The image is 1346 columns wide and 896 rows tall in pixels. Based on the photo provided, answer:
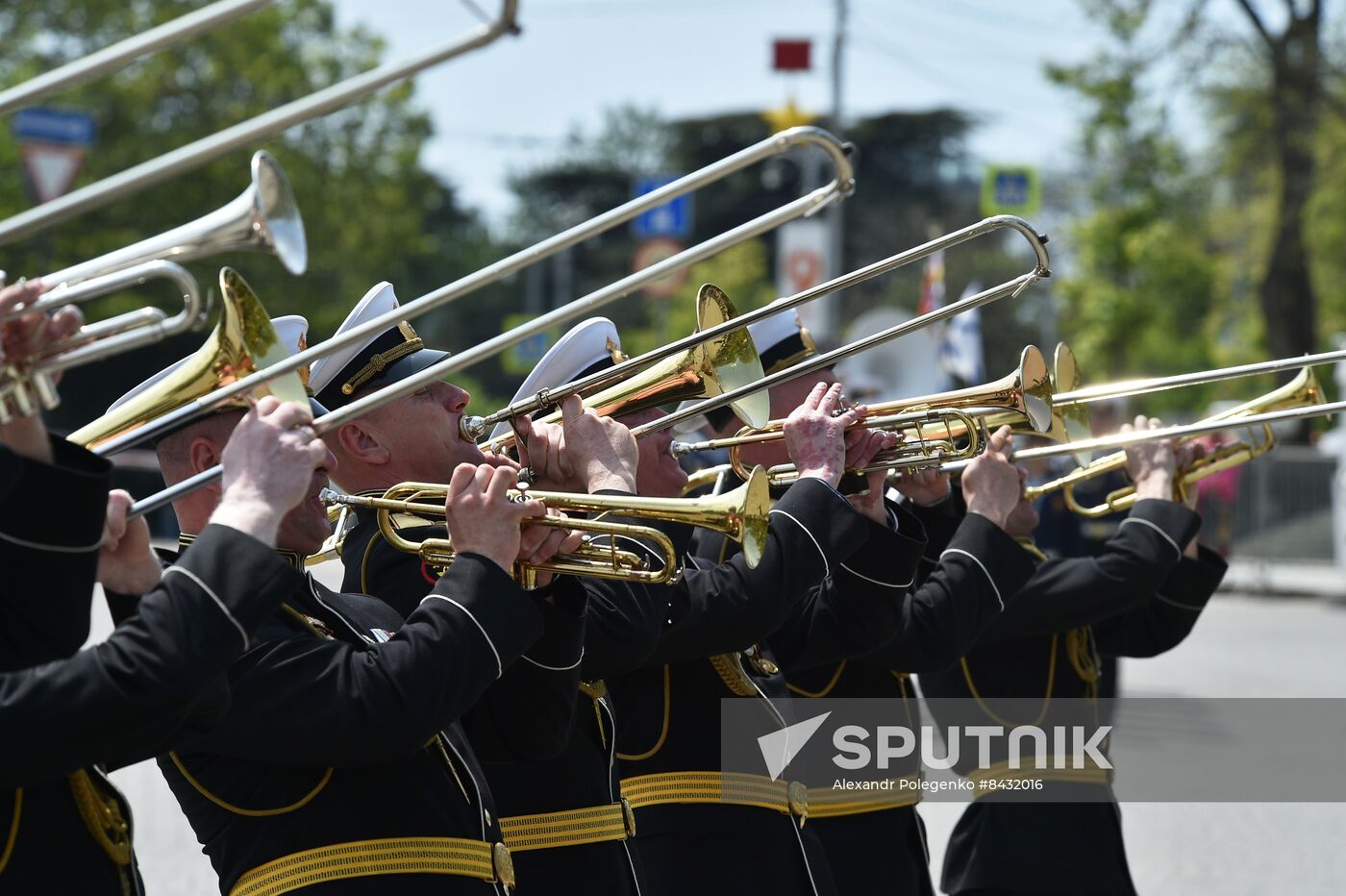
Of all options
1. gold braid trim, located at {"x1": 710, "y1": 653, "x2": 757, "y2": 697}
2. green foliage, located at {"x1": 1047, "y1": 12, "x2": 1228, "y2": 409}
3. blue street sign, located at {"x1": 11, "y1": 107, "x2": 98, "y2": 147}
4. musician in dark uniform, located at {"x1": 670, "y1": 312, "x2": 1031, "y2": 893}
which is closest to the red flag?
green foliage, located at {"x1": 1047, "y1": 12, "x2": 1228, "y2": 409}

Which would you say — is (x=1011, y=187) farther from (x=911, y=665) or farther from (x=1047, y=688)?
(x=911, y=665)

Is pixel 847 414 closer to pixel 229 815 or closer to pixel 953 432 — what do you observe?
pixel 953 432

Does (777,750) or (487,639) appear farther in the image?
(777,750)

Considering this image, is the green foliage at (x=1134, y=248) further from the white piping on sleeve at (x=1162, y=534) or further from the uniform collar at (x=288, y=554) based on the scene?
the uniform collar at (x=288, y=554)

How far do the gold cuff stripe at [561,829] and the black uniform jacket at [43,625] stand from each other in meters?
0.99

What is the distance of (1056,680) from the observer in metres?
4.77

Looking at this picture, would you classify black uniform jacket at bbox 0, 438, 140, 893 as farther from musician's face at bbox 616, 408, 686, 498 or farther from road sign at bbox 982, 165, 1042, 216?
road sign at bbox 982, 165, 1042, 216

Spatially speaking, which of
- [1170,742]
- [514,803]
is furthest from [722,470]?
[1170,742]

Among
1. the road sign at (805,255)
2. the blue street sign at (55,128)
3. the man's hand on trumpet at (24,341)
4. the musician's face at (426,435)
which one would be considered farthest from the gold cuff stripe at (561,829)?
the road sign at (805,255)

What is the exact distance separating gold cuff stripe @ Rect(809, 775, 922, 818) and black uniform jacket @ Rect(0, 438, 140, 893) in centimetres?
197

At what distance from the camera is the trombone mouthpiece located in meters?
3.47

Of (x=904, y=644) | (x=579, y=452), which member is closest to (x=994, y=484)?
(x=904, y=644)

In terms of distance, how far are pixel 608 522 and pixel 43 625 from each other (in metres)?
1.14

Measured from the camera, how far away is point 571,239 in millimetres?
2422
